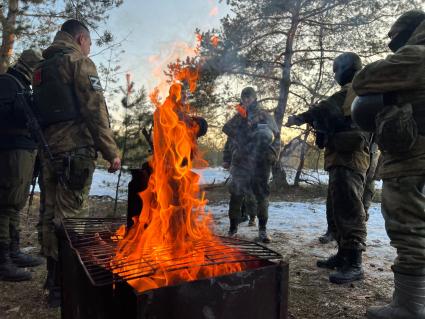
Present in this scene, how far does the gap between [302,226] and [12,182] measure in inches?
209

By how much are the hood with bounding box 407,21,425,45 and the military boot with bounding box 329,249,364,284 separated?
7.60ft

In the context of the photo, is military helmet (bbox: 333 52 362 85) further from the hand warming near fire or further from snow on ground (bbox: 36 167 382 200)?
snow on ground (bbox: 36 167 382 200)

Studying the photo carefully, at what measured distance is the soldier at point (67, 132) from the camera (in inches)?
137

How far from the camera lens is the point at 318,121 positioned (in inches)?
178

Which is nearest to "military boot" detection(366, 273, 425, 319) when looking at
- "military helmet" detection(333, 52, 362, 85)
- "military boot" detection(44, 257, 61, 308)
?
"military helmet" detection(333, 52, 362, 85)

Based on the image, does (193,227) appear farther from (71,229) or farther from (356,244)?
(356,244)

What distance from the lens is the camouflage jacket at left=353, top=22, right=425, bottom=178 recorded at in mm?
2777

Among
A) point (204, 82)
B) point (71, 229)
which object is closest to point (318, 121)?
point (71, 229)

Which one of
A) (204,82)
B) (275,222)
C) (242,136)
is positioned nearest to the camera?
(242,136)

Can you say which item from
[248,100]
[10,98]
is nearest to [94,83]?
[10,98]

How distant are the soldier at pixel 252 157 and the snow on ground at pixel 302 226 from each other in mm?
598

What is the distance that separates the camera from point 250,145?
6.20 metres

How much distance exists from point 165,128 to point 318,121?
8.69 feet

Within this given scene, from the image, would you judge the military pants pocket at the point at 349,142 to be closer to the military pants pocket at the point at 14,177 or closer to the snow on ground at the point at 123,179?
the military pants pocket at the point at 14,177
